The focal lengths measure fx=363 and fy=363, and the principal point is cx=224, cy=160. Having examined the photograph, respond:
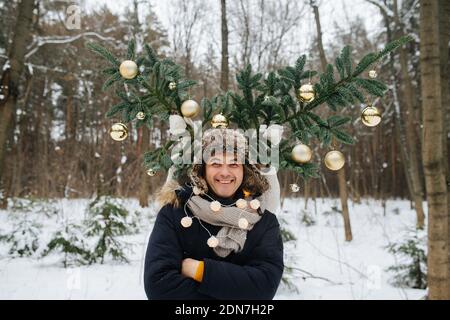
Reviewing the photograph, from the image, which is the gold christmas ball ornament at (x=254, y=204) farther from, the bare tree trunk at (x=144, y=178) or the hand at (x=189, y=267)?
the bare tree trunk at (x=144, y=178)

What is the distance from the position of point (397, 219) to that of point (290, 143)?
1212 centimetres

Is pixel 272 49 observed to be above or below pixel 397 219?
above

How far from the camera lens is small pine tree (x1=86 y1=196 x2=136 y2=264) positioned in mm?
5789

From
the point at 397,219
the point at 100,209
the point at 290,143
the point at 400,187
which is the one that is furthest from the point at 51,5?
the point at 400,187

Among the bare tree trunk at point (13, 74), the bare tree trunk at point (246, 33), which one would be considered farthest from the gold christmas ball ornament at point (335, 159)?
the bare tree trunk at point (246, 33)

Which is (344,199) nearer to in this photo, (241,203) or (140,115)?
(241,203)

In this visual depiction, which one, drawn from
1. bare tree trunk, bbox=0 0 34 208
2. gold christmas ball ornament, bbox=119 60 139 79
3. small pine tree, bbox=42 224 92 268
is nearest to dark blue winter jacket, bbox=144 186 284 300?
gold christmas ball ornament, bbox=119 60 139 79

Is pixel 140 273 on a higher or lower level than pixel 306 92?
A: lower

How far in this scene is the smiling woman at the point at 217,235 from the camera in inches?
62.2

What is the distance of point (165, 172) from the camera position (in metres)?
2.07

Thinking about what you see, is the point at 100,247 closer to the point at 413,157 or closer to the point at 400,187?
the point at 413,157

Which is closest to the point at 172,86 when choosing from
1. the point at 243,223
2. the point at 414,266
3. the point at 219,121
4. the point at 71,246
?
the point at 219,121

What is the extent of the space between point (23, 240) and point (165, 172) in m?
4.58

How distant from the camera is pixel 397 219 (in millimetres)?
12445
